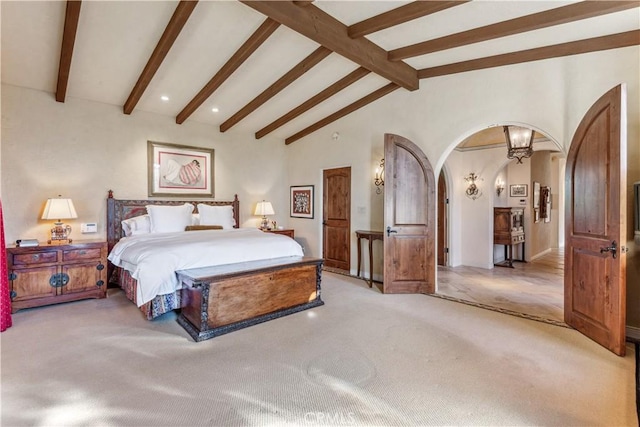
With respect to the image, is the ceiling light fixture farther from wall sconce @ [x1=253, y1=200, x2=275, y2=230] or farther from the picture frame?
the picture frame

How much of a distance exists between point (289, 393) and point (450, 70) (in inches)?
179

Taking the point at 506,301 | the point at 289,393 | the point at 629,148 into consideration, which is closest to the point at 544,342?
the point at 506,301

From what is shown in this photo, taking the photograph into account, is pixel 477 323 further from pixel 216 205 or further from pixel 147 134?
pixel 147 134

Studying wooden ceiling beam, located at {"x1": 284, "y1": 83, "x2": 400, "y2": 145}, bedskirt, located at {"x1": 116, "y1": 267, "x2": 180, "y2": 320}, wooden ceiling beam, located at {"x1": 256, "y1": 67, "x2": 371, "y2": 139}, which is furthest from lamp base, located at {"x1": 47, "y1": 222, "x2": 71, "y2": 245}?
wooden ceiling beam, located at {"x1": 284, "y1": 83, "x2": 400, "y2": 145}

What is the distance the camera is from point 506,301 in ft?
14.3

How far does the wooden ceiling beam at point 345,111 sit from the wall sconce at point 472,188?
295 centimetres

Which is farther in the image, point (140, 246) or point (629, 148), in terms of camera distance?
point (140, 246)

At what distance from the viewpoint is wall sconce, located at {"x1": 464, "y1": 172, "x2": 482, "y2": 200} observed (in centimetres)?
683

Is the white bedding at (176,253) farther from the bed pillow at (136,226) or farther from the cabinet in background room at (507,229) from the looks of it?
the cabinet in background room at (507,229)

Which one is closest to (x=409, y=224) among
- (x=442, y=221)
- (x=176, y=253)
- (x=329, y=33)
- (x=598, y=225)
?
(x=598, y=225)

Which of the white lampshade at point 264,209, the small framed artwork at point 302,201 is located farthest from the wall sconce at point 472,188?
the white lampshade at point 264,209

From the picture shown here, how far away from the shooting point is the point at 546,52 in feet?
12.2

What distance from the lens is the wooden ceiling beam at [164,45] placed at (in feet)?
10.2

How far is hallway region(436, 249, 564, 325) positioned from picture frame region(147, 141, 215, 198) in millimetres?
4716
